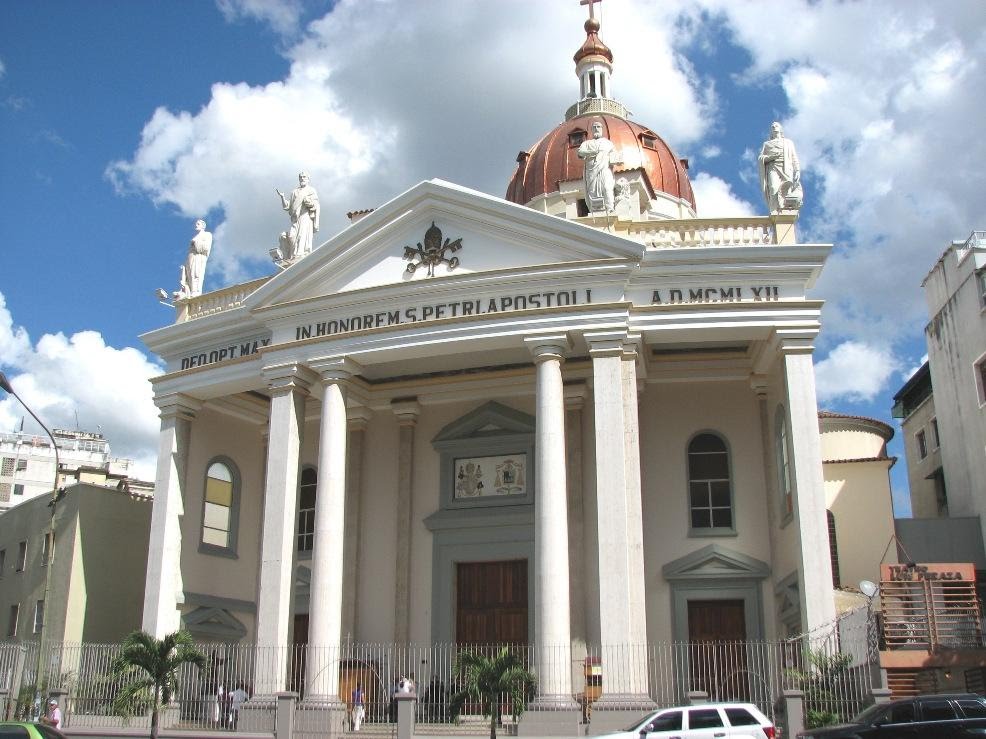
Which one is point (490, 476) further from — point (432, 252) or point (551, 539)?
point (551, 539)

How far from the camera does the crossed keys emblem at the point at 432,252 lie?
22594 mm

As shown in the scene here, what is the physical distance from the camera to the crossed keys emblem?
74.1 ft

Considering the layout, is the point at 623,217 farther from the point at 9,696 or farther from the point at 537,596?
the point at 9,696

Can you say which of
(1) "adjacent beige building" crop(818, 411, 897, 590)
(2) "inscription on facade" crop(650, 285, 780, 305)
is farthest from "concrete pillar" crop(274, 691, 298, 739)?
(1) "adjacent beige building" crop(818, 411, 897, 590)

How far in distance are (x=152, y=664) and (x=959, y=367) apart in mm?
21267

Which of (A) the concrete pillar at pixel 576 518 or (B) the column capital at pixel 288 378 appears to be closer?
(A) the concrete pillar at pixel 576 518

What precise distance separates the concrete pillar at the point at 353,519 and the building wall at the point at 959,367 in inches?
612

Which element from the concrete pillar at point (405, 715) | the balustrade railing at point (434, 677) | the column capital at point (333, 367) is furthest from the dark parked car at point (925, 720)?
the column capital at point (333, 367)

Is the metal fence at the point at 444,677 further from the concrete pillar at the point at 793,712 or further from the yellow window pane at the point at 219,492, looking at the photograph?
the yellow window pane at the point at 219,492

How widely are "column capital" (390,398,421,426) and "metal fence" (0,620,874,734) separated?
5.58 metres

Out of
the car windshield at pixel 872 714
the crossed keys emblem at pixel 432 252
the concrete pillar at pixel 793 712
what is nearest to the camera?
the car windshield at pixel 872 714

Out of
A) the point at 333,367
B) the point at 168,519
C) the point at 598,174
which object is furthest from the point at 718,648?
the point at 168,519

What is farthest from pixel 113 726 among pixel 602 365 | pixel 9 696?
pixel 602 365

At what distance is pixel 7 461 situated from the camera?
7188cm
